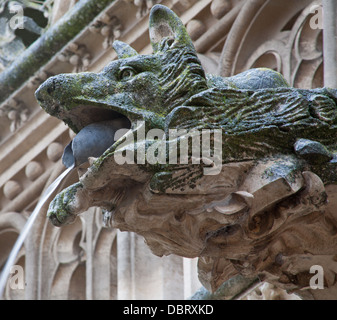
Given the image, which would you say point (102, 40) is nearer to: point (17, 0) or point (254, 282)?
point (17, 0)

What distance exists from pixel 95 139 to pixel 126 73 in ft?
0.73

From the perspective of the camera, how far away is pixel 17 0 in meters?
9.55

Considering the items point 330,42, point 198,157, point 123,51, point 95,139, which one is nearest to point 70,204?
point 95,139

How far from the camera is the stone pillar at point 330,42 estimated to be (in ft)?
18.9

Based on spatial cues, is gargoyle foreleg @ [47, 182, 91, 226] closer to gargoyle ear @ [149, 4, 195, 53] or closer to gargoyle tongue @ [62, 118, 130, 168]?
gargoyle tongue @ [62, 118, 130, 168]

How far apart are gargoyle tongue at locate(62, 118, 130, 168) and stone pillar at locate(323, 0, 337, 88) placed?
1.60 meters

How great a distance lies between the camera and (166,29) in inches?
177

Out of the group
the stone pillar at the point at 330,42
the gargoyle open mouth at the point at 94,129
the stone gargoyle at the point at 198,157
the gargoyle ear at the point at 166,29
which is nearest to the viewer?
the stone gargoyle at the point at 198,157

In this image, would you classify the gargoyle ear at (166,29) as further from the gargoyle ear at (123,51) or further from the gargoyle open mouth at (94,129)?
the gargoyle open mouth at (94,129)

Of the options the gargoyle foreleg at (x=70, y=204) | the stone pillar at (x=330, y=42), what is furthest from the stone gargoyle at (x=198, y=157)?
the stone pillar at (x=330, y=42)

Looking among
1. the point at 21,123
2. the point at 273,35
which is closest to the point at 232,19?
the point at 273,35

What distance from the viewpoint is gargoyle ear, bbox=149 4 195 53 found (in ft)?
14.5

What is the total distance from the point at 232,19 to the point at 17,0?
8.05 feet

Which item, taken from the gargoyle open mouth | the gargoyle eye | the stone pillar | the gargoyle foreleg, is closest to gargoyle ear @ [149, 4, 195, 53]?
the gargoyle eye
